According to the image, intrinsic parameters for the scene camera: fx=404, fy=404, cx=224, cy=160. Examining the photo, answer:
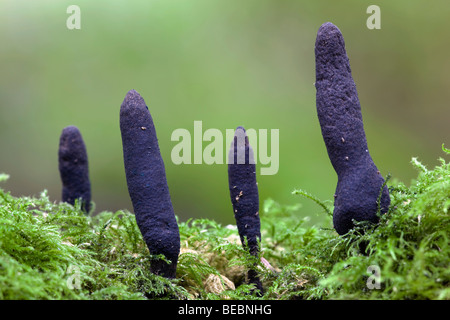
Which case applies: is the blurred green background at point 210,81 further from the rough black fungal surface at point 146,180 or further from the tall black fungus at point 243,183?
the rough black fungal surface at point 146,180

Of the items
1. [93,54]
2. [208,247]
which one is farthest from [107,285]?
[93,54]

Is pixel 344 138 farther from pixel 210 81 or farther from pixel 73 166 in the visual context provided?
pixel 210 81

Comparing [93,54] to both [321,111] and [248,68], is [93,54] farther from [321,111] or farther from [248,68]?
[321,111]

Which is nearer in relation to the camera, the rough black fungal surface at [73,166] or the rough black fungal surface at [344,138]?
the rough black fungal surface at [344,138]

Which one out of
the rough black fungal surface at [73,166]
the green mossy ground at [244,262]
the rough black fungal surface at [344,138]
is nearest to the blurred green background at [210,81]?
the rough black fungal surface at [73,166]

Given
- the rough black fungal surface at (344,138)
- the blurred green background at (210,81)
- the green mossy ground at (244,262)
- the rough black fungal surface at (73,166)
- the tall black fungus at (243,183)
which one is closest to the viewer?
the green mossy ground at (244,262)

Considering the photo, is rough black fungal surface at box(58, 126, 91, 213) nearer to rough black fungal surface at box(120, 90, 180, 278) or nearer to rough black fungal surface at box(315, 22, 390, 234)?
rough black fungal surface at box(120, 90, 180, 278)

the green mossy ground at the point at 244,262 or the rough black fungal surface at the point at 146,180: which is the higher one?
the rough black fungal surface at the point at 146,180
